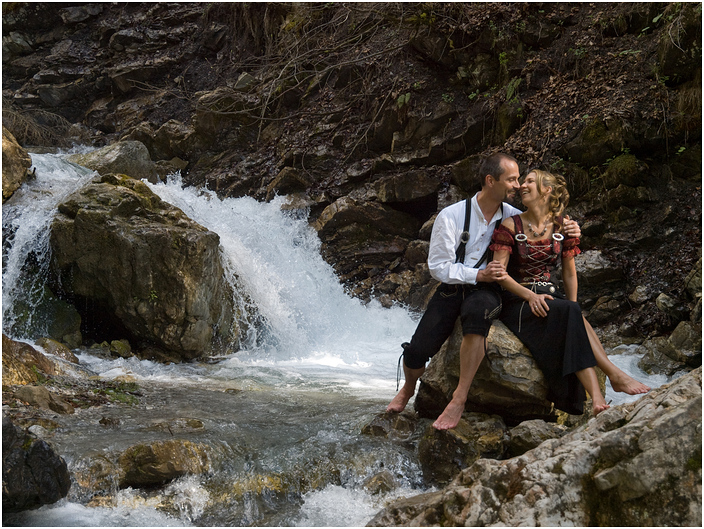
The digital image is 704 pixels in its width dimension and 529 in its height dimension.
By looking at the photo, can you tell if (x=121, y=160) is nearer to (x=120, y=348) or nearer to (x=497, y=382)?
(x=120, y=348)

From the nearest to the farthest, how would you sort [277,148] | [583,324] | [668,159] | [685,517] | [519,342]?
[685,517] → [583,324] → [519,342] → [668,159] → [277,148]

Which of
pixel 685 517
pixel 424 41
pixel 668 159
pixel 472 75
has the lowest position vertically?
pixel 685 517

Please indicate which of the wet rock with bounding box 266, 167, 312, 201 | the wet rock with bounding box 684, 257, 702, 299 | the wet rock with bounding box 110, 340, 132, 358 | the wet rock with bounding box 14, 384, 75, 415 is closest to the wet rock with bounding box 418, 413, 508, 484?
the wet rock with bounding box 14, 384, 75, 415

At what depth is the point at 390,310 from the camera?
1036 cm

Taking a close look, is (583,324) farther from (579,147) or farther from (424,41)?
(424,41)

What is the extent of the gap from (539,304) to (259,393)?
129 inches

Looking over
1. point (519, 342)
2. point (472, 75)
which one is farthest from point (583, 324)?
point (472, 75)

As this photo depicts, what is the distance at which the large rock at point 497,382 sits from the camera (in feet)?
12.3

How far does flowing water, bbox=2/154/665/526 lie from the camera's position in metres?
3.33

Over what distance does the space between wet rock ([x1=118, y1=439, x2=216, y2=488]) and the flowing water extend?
0.08 metres

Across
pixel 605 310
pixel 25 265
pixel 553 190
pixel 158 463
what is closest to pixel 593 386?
pixel 553 190

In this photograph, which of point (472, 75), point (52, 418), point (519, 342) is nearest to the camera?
point (519, 342)

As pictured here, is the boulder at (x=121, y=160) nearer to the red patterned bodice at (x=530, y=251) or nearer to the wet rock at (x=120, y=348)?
the wet rock at (x=120, y=348)

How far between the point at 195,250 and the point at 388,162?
5.41 metres
